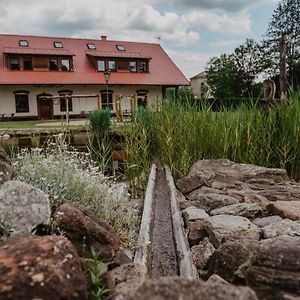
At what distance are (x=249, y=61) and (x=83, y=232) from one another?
33682 millimetres

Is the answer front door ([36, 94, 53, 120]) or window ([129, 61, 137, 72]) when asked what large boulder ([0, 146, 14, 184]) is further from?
window ([129, 61, 137, 72])

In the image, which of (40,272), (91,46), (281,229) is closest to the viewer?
(40,272)

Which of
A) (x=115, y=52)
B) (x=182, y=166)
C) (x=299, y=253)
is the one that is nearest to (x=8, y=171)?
(x=299, y=253)

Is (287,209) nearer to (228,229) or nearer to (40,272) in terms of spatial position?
(228,229)

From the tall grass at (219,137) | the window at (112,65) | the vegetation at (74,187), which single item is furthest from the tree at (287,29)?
the vegetation at (74,187)

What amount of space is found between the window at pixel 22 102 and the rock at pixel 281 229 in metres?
20.7

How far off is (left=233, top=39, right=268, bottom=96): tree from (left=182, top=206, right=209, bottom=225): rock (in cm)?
2970

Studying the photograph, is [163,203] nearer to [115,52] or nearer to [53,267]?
[53,267]

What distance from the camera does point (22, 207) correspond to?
184 cm

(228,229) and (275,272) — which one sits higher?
(275,272)

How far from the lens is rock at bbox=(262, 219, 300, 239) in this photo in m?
2.83

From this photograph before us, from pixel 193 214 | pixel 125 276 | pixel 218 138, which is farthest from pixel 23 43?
pixel 125 276

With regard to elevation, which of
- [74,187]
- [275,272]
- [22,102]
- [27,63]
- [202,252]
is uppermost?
[27,63]

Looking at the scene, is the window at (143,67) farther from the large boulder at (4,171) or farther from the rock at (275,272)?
the rock at (275,272)
